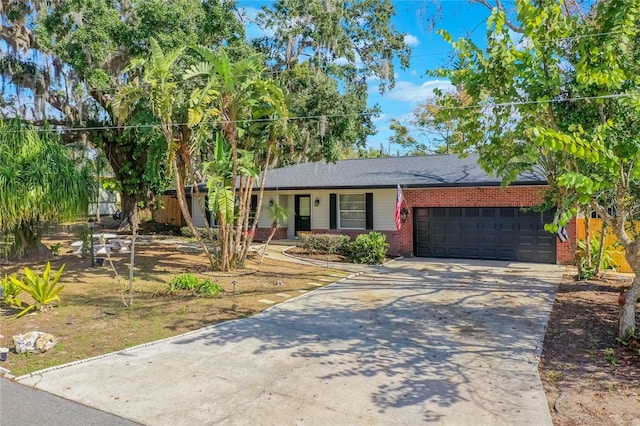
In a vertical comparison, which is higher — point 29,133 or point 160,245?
point 29,133

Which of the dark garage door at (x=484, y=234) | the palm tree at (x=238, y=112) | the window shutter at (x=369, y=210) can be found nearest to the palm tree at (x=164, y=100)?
the palm tree at (x=238, y=112)

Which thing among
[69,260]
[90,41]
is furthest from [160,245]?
[90,41]

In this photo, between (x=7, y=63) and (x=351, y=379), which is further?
(x=7, y=63)

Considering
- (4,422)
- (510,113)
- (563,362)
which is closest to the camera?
(4,422)

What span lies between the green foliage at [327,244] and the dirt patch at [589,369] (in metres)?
8.51

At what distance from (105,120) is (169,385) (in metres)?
17.9

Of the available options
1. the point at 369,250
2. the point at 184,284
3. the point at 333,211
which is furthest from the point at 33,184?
the point at 333,211

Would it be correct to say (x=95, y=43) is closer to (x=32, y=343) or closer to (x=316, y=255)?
(x=316, y=255)

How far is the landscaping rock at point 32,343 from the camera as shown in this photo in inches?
243

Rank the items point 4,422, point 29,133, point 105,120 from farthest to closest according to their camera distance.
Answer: point 105,120
point 29,133
point 4,422

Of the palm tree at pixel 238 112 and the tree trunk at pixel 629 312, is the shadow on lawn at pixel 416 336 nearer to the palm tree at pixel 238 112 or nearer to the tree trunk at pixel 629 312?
the tree trunk at pixel 629 312

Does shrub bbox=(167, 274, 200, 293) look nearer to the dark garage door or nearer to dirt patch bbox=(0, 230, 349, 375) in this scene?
dirt patch bbox=(0, 230, 349, 375)

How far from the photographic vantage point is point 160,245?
18.8 meters

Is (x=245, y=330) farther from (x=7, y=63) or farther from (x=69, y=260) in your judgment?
(x=7, y=63)
